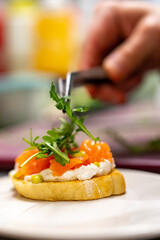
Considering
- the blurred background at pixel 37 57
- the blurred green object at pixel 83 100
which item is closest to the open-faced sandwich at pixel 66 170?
the blurred green object at pixel 83 100

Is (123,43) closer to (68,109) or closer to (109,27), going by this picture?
(109,27)

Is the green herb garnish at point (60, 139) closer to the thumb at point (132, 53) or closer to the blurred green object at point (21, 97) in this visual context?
the thumb at point (132, 53)

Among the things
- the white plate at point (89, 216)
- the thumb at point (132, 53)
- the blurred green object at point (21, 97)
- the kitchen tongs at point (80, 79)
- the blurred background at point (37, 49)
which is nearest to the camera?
the white plate at point (89, 216)

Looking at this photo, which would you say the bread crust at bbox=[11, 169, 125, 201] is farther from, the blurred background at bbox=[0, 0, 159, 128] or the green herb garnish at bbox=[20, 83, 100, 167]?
the blurred background at bbox=[0, 0, 159, 128]

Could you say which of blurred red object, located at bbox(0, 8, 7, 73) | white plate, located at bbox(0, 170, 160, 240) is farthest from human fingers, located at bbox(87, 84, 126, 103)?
blurred red object, located at bbox(0, 8, 7, 73)

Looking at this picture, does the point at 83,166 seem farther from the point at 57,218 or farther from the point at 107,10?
the point at 107,10

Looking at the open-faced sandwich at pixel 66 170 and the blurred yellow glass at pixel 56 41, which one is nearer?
the open-faced sandwich at pixel 66 170

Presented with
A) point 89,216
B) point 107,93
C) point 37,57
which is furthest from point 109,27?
point 37,57
